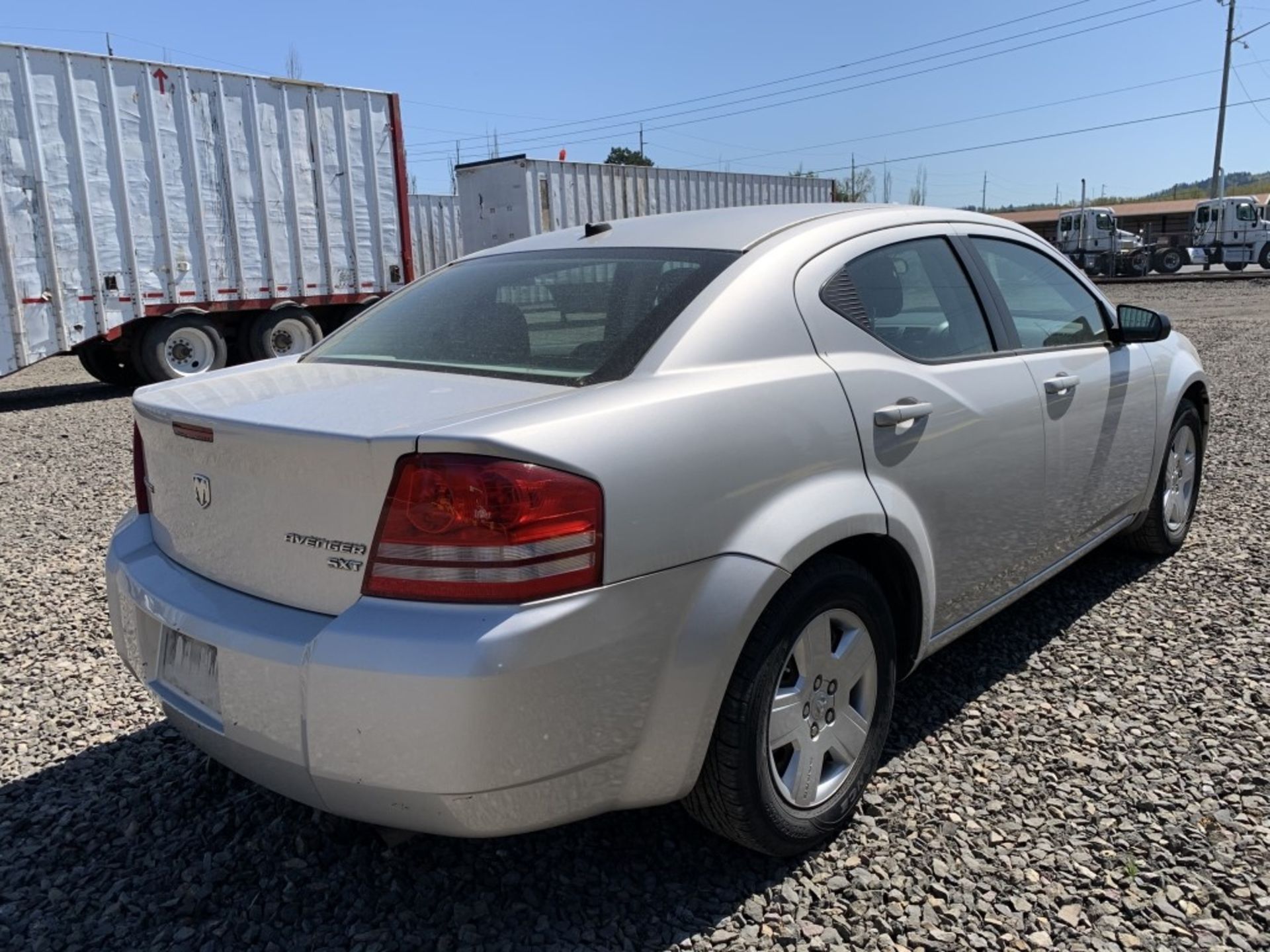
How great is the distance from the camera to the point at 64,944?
7.38 feet

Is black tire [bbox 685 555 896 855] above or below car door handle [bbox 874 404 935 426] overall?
below

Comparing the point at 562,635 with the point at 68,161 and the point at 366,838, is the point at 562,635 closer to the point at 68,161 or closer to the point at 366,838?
the point at 366,838

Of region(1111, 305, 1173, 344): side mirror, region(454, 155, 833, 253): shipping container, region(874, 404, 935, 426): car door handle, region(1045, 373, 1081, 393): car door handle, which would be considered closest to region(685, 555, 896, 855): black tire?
region(874, 404, 935, 426): car door handle

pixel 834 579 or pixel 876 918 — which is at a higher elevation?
pixel 834 579

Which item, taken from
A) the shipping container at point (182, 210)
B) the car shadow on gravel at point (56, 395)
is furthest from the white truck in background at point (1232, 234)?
the car shadow on gravel at point (56, 395)

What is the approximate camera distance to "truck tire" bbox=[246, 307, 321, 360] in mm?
12570

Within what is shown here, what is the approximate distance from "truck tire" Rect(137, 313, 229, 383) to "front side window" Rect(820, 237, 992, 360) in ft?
34.7

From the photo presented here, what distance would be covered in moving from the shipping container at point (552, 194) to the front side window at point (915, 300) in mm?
13019

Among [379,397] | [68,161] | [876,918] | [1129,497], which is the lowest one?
[876,918]

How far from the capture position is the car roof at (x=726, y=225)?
2801 mm

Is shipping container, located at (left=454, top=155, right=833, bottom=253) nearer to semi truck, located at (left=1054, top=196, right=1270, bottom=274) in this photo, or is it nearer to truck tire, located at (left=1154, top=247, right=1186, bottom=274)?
semi truck, located at (left=1054, top=196, right=1270, bottom=274)

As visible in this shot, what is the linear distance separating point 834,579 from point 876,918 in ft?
2.55

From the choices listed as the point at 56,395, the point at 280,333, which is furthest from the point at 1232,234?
the point at 56,395

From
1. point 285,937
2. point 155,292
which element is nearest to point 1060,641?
point 285,937
